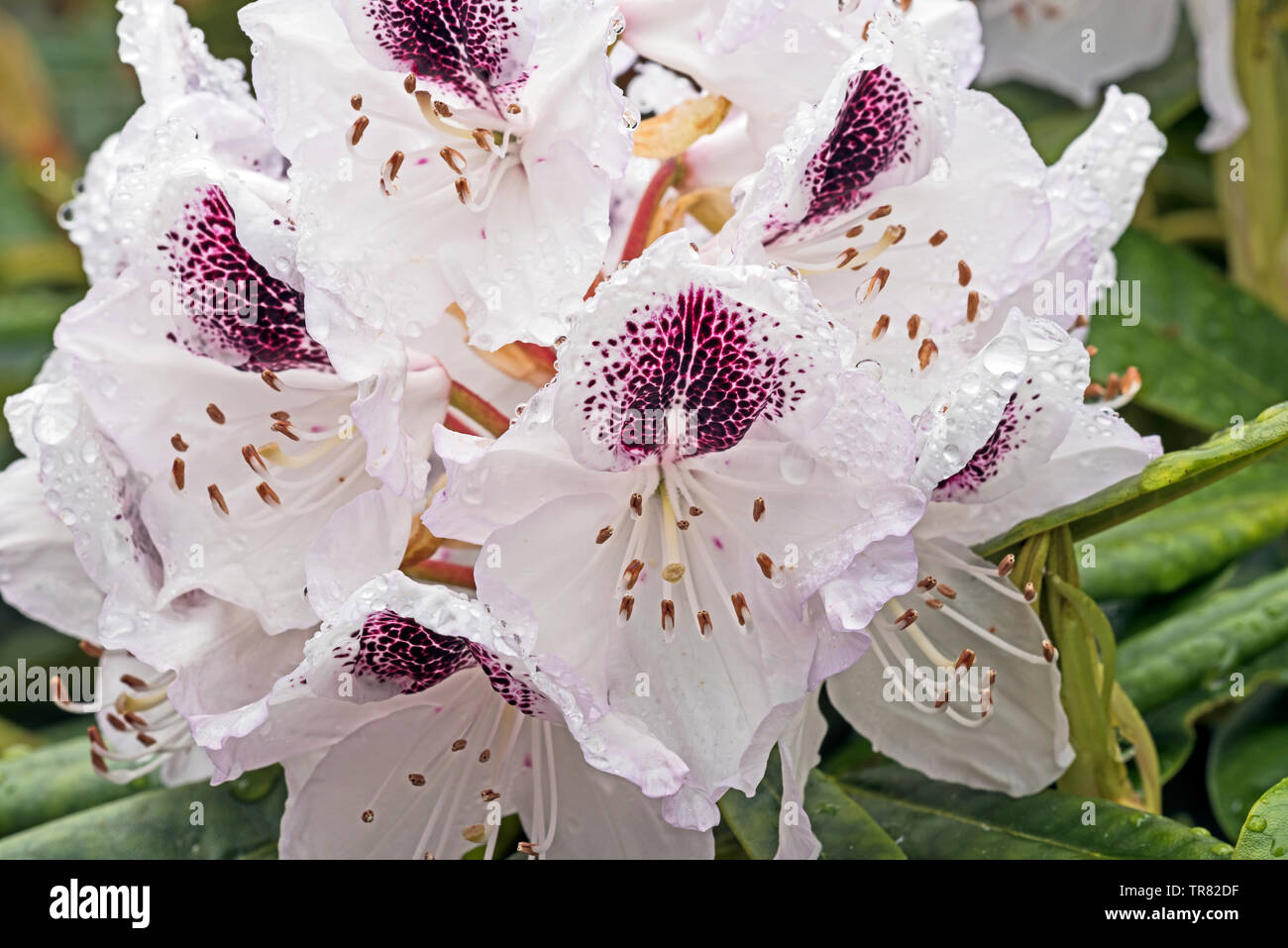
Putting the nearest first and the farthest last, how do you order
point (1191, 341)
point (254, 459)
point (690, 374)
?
point (690, 374) → point (254, 459) → point (1191, 341)

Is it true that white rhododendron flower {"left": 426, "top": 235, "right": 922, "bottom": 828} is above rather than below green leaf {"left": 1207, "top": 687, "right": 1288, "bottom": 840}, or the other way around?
above

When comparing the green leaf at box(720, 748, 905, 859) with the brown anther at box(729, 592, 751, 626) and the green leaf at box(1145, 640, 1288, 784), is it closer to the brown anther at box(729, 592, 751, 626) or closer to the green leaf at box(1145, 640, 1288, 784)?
the brown anther at box(729, 592, 751, 626)

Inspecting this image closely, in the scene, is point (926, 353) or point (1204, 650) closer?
point (926, 353)

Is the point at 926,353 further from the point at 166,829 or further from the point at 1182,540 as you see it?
the point at 166,829

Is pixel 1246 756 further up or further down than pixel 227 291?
further down

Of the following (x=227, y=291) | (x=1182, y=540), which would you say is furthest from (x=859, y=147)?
(x=1182, y=540)

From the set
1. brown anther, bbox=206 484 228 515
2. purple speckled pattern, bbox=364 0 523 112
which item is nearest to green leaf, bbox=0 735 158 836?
brown anther, bbox=206 484 228 515
